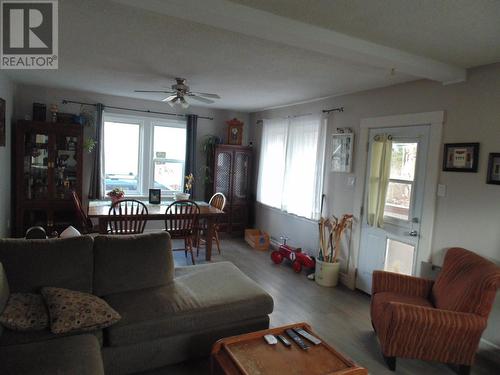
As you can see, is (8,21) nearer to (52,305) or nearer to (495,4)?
(52,305)

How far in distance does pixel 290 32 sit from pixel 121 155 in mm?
4220

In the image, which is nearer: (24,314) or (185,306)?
(24,314)

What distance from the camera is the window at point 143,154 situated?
5.41 metres

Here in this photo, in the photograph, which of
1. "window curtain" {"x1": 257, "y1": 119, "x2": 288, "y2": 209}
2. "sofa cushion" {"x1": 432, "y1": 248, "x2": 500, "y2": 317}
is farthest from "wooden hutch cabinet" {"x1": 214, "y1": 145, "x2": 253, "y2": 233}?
"sofa cushion" {"x1": 432, "y1": 248, "x2": 500, "y2": 317}

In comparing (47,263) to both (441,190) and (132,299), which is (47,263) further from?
(441,190)

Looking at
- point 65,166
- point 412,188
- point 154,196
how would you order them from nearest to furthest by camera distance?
point 412,188
point 154,196
point 65,166

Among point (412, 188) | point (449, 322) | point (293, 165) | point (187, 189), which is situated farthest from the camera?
point (187, 189)

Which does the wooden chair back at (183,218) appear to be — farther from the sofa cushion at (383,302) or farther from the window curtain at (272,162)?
the sofa cushion at (383,302)

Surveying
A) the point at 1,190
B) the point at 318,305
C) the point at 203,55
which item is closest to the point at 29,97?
the point at 1,190

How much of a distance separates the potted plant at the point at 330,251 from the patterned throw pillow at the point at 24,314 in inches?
116

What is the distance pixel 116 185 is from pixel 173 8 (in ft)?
14.1

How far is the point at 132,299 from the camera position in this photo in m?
2.25

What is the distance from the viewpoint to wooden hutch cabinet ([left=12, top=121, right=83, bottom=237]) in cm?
455

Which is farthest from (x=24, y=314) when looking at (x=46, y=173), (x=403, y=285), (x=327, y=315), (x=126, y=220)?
(x=46, y=173)
